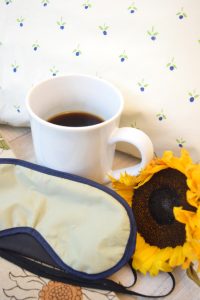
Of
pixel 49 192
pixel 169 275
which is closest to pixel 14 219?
pixel 49 192

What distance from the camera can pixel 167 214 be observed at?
270 mm

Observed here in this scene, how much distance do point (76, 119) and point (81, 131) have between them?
0.08 metres

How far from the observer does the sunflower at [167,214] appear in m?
0.25

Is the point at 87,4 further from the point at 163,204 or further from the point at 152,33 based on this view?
the point at 163,204

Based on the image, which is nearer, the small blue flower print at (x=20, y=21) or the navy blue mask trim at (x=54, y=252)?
the navy blue mask trim at (x=54, y=252)

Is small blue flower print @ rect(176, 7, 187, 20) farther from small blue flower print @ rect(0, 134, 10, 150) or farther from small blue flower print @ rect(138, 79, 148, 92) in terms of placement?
small blue flower print @ rect(0, 134, 10, 150)

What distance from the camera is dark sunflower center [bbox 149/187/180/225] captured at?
27cm

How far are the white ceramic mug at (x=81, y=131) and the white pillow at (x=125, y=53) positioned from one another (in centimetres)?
2

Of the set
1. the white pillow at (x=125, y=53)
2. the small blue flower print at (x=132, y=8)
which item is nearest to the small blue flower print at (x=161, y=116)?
the white pillow at (x=125, y=53)

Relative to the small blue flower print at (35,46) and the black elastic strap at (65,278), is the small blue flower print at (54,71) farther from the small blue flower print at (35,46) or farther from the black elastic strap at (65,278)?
the black elastic strap at (65,278)

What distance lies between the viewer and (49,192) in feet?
0.99

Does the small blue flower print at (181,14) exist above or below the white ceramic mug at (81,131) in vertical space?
above

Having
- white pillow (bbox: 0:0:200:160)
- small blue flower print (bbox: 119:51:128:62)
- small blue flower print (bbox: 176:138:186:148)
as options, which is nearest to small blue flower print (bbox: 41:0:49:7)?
white pillow (bbox: 0:0:200:160)

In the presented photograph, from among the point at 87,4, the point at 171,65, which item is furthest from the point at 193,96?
the point at 87,4
